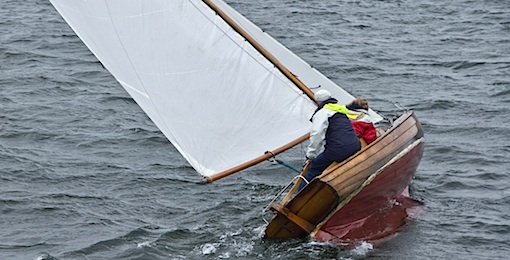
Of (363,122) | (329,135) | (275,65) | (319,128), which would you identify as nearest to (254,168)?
(363,122)

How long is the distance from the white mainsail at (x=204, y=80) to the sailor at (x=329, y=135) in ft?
1.31

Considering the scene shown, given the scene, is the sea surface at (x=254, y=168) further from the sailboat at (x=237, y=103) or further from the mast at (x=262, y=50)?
the mast at (x=262, y=50)

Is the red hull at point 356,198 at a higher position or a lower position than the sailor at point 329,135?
lower

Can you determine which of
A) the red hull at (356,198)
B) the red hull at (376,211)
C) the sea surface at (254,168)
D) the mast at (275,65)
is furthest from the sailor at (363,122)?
the sea surface at (254,168)

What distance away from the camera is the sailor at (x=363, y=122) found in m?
11.7

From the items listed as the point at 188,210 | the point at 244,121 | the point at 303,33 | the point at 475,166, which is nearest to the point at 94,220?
the point at 188,210

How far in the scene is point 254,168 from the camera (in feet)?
48.3

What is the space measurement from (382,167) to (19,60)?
12158 mm

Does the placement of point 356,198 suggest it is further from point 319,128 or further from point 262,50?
point 262,50

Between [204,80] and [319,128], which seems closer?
[319,128]

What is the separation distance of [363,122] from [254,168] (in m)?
3.34

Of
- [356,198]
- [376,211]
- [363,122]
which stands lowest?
[376,211]

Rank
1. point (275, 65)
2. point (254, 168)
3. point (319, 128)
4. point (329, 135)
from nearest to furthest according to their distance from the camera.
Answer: point (319, 128)
point (329, 135)
point (275, 65)
point (254, 168)

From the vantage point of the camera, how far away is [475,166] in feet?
46.4
